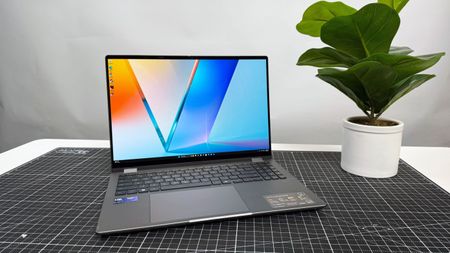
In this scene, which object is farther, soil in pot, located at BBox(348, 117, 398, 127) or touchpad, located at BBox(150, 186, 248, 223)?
soil in pot, located at BBox(348, 117, 398, 127)

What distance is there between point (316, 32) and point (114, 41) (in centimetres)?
88

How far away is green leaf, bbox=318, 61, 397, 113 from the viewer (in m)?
0.70

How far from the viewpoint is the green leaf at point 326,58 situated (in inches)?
30.7

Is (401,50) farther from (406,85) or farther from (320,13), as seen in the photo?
(320,13)

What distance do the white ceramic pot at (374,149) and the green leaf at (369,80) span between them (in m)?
0.08

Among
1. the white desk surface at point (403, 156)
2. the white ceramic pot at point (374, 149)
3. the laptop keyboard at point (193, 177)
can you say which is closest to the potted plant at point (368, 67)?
the white ceramic pot at point (374, 149)

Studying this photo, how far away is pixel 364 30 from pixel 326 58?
123 mm

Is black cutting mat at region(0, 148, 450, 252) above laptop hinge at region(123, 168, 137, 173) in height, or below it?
below

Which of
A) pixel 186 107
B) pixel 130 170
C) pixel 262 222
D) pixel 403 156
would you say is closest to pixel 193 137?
pixel 186 107

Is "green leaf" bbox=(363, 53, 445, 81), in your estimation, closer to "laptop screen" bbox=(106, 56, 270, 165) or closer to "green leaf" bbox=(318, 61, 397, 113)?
"green leaf" bbox=(318, 61, 397, 113)

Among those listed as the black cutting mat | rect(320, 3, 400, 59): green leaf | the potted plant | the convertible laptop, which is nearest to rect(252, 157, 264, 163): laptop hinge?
the convertible laptop

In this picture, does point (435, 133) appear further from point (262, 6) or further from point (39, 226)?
point (39, 226)

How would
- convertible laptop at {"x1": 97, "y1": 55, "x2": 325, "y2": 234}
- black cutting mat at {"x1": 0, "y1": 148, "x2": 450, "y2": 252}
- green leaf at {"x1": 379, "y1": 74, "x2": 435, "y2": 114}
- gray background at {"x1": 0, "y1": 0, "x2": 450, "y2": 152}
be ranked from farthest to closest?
gray background at {"x1": 0, "y1": 0, "x2": 450, "y2": 152} < green leaf at {"x1": 379, "y1": 74, "x2": 435, "y2": 114} < convertible laptop at {"x1": 97, "y1": 55, "x2": 325, "y2": 234} < black cutting mat at {"x1": 0, "y1": 148, "x2": 450, "y2": 252}

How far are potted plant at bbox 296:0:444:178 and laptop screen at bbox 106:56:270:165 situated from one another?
7.5 inches
